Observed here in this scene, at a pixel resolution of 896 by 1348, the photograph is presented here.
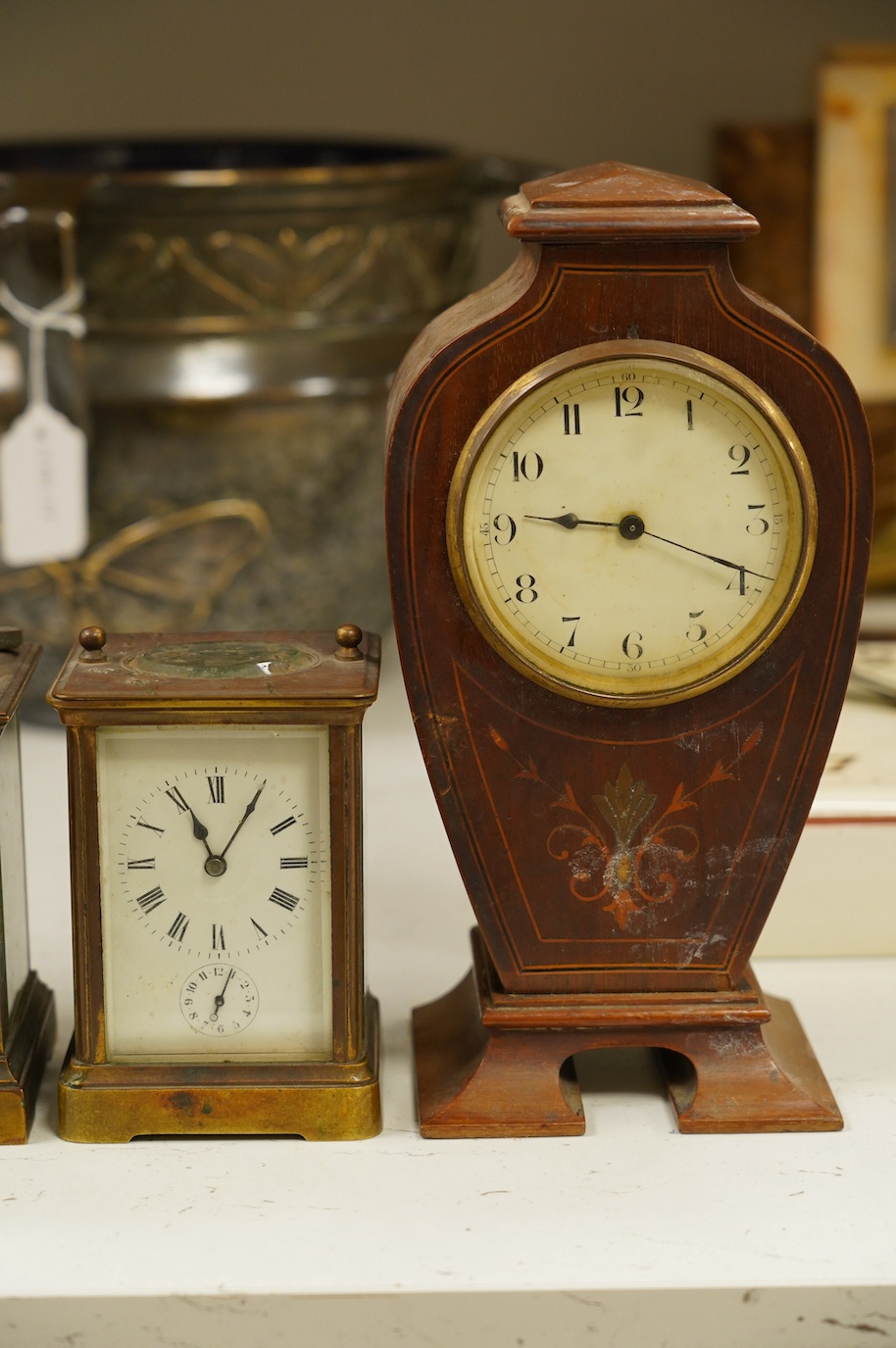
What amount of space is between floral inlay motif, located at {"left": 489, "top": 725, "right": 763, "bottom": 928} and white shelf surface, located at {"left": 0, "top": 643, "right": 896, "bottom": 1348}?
0.15 metres

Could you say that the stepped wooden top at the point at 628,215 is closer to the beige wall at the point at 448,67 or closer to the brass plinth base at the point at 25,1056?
the brass plinth base at the point at 25,1056

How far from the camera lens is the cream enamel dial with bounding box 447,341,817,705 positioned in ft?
3.32

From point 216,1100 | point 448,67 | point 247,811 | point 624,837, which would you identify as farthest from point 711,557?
point 448,67

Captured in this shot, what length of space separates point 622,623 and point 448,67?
1.36 m

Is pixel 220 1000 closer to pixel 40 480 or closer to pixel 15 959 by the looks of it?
pixel 15 959

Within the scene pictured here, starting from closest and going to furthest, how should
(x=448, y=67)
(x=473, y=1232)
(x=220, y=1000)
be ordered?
A: (x=473, y=1232) → (x=220, y=1000) → (x=448, y=67)

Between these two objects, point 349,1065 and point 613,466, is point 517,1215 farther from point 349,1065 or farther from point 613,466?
point 613,466

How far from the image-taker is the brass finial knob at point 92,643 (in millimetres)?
1061

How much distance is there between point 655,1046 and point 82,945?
389mm

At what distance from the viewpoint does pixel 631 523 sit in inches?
40.6

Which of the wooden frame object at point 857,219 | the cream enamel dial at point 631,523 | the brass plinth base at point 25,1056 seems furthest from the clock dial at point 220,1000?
the wooden frame object at point 857,219

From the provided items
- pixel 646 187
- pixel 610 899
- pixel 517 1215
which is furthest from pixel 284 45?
pixel 517 1215

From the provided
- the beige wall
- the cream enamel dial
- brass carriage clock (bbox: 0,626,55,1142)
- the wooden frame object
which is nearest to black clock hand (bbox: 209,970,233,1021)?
brass carriage clock (bbox: 0,626,55,1142)

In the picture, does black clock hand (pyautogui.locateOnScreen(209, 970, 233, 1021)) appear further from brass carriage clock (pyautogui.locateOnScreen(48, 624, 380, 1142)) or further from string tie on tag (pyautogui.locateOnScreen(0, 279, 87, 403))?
string tie on tag (pyautogui.locateOnScreen(0, 279, 87, 403))
